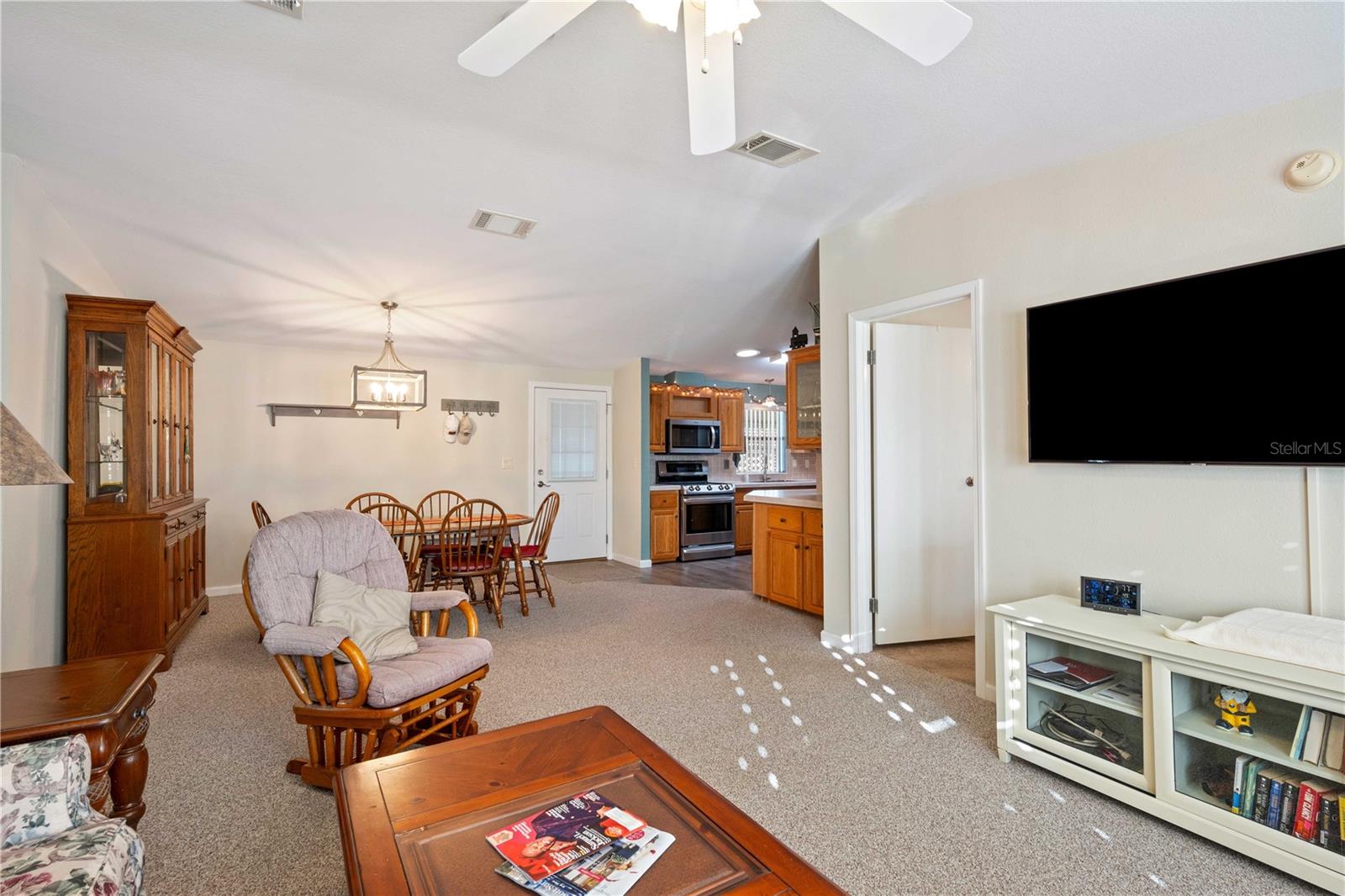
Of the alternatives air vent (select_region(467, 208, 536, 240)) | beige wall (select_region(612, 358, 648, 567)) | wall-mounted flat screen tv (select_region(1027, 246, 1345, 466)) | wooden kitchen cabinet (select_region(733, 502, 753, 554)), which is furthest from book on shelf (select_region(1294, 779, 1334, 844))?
wooden kitchen cabinet (select_region(733, 502, 753, 554))

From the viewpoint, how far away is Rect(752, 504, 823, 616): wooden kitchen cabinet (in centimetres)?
460

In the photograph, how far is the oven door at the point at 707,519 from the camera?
7.33 m

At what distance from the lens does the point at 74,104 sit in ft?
8.35

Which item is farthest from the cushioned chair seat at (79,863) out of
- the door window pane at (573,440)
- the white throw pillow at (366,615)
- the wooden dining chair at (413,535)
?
the door window pane at (573,440)

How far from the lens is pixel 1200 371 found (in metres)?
2.34

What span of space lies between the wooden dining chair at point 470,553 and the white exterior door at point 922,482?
265 centimetres

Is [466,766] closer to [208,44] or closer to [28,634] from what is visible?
[208,44]

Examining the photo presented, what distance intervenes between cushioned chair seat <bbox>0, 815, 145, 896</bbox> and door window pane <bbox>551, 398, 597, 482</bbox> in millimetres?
5760

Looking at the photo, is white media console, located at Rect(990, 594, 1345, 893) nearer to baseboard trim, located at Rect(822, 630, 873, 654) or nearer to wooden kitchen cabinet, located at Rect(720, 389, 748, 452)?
baseboard trim, located at Rect(822, 630, 873, 654)

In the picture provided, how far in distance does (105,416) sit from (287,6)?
2.75 m

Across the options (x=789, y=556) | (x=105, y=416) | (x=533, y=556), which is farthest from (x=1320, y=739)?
(x=105, y=416)

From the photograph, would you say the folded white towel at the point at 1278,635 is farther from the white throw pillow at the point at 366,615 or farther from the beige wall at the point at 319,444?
the beige wall at the point at 319,444

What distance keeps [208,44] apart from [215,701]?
9.51 feet

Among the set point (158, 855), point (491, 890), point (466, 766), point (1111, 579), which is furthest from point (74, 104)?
point (1111, 579)
